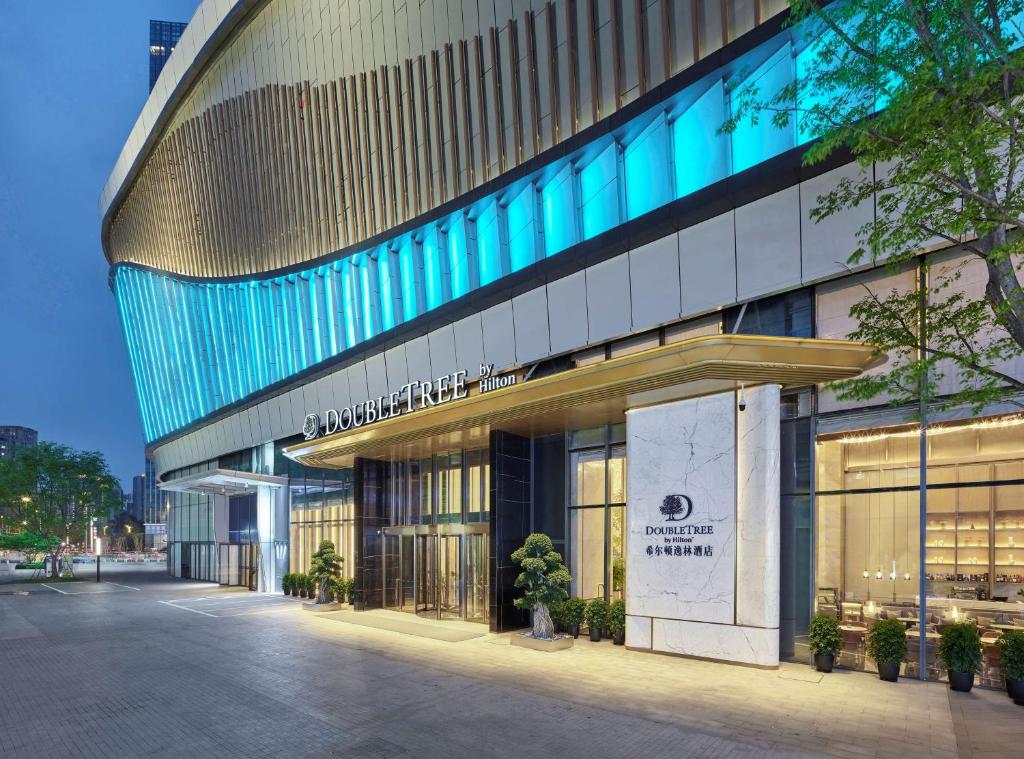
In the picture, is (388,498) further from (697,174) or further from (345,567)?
(697,174)

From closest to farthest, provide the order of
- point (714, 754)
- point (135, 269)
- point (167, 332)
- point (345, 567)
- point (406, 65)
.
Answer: point (714, 754) → point (406, 65) → point (345, 567) → point (167, 332) → point (135, 269)

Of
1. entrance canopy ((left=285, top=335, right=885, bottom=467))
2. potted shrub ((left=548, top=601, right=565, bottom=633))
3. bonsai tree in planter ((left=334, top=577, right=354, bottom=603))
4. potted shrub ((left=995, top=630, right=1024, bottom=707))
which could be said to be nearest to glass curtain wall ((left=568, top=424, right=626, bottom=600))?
entrance canopy ((left=285, top=335, right=885, bottom=467))

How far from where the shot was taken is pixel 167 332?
174ft

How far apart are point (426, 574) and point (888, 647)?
54.3ft

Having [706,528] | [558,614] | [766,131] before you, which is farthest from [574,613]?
[766,131]

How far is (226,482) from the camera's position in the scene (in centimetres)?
3650

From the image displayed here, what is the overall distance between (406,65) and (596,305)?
1341cm

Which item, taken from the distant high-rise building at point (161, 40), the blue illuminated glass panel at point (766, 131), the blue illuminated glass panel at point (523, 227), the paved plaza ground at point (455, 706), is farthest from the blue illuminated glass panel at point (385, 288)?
the distant high-rise building at point (161, 40)

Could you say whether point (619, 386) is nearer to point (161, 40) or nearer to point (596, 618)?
point (596, 618)

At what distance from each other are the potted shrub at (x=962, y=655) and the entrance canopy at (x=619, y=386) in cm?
535

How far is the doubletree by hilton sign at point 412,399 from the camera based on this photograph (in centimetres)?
2400

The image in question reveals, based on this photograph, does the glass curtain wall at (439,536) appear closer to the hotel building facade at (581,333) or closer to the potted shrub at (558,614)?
the hotel building facade at (581,333)

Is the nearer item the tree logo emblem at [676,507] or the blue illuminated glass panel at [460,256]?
the tree logo emblem at [676,507]

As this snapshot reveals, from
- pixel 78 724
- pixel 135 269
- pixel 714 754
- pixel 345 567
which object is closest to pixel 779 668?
pixel 714 754
